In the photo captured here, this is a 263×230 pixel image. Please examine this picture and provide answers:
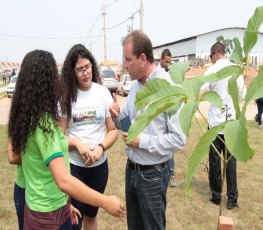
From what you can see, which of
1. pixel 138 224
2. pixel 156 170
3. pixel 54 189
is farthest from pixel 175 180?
pixel 54 189

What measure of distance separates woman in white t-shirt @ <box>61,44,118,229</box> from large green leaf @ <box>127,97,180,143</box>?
5.52 ft

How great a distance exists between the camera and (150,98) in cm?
76

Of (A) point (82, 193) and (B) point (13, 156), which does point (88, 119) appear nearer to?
(B) point (13, 156)

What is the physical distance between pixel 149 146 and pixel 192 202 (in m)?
2.34

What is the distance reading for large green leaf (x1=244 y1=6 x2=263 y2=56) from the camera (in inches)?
29.7

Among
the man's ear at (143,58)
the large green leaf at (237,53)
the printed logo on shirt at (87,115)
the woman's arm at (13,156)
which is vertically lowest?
the woman's arm at (13,156)

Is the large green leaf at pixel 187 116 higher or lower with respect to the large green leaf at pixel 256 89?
lower

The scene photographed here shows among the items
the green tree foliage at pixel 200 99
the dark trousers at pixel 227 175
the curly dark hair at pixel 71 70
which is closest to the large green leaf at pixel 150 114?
the green tree foliage at pixel 200 99

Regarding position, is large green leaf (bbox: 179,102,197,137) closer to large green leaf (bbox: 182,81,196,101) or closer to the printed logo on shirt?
large green leaf (bbox: 182,81,196,101)

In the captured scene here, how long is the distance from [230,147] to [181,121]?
0.50 ft

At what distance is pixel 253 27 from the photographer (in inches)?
30.0

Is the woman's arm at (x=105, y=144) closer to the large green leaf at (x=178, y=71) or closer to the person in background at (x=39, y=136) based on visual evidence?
the person in background at (x=39, y=136)

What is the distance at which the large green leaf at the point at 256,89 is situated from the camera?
1.95 feet

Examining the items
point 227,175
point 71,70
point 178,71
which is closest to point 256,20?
point 178,71
